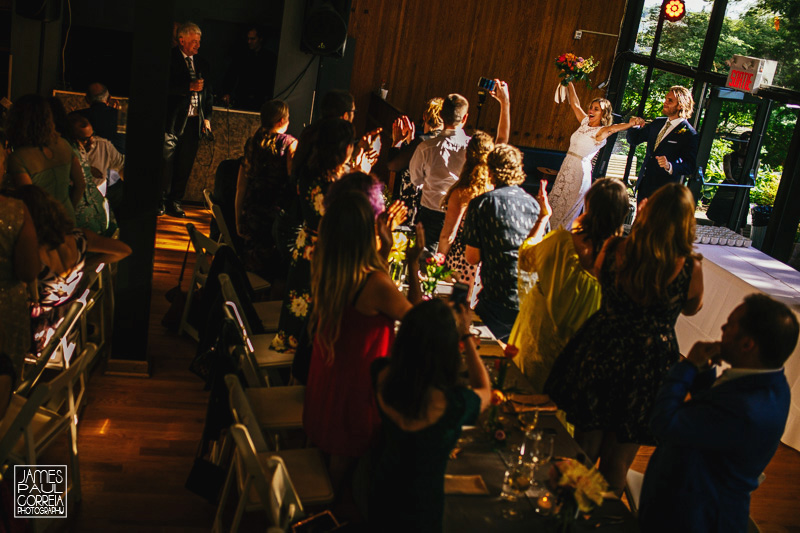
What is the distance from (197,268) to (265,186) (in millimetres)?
689

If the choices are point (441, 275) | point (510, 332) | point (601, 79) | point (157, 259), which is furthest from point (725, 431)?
point (601, 79)

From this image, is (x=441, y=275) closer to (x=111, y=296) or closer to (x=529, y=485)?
(x=529, y=485)

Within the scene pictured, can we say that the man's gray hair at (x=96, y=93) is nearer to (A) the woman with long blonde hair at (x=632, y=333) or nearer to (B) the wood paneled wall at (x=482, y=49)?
(B) the wood paneled wall at (x=482, y=49)

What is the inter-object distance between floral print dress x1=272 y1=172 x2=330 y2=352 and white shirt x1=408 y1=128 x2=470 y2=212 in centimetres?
164

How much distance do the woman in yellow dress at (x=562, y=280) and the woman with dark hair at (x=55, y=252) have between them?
2052mm

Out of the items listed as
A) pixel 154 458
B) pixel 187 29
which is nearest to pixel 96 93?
pixel 187 29

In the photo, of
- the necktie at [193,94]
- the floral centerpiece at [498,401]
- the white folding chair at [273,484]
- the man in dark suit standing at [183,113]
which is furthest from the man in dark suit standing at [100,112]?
the white folding chair at [273,484]

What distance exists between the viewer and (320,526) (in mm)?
2576

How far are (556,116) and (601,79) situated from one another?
0.82 meters

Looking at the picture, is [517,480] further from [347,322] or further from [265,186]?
[265,186]

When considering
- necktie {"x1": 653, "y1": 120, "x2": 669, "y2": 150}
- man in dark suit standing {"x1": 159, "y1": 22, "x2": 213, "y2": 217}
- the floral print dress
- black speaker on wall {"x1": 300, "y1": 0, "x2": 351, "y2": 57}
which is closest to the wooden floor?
the floral print dress

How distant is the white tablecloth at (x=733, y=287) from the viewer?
197 inches

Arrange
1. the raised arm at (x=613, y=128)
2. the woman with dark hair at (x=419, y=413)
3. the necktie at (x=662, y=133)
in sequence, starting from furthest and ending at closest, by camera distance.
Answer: the raised arm at (x=613, y=128)
the necktie at (x=662, y=133)
the woman with dark hair at (x=419, y=413)

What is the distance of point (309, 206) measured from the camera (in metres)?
3.76
